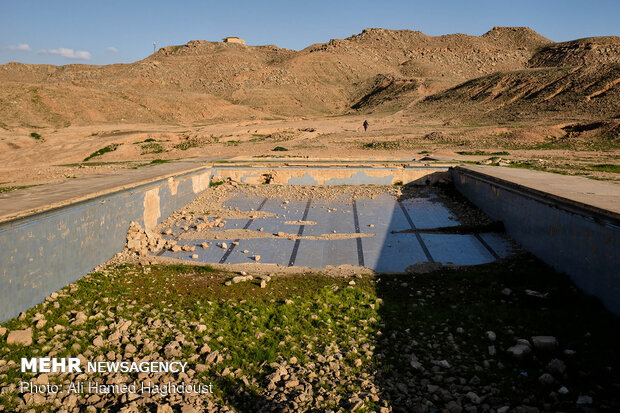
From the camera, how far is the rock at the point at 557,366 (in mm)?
3795

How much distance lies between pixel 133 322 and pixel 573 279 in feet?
18.2

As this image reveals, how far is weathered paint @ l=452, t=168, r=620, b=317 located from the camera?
4879mm

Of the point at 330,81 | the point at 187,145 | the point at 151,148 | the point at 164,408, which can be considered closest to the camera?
the point at 164,408

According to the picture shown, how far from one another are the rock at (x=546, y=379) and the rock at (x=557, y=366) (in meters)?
0.15

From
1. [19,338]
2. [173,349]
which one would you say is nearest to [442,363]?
[173,349]

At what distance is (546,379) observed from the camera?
3691 millimetres

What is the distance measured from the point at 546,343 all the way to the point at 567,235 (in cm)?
239

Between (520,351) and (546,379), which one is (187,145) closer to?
(520,351)

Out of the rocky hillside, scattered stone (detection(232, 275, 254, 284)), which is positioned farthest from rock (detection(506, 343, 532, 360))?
the rocky hillside

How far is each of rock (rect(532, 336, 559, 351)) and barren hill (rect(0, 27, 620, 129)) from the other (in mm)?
35174

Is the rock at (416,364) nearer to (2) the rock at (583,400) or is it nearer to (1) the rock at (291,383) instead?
(1) the rock at (291,383)

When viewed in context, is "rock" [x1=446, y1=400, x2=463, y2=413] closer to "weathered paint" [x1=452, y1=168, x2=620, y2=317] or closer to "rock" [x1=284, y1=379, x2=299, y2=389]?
"rock" [x1=284, y1=379, x2=299, y2=389]

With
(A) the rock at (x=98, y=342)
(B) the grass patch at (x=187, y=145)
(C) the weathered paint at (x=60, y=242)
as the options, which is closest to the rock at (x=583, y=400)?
(A) the rock at (x=98, y=342)

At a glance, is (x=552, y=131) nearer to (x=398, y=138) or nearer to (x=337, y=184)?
(x=398, y=138)
